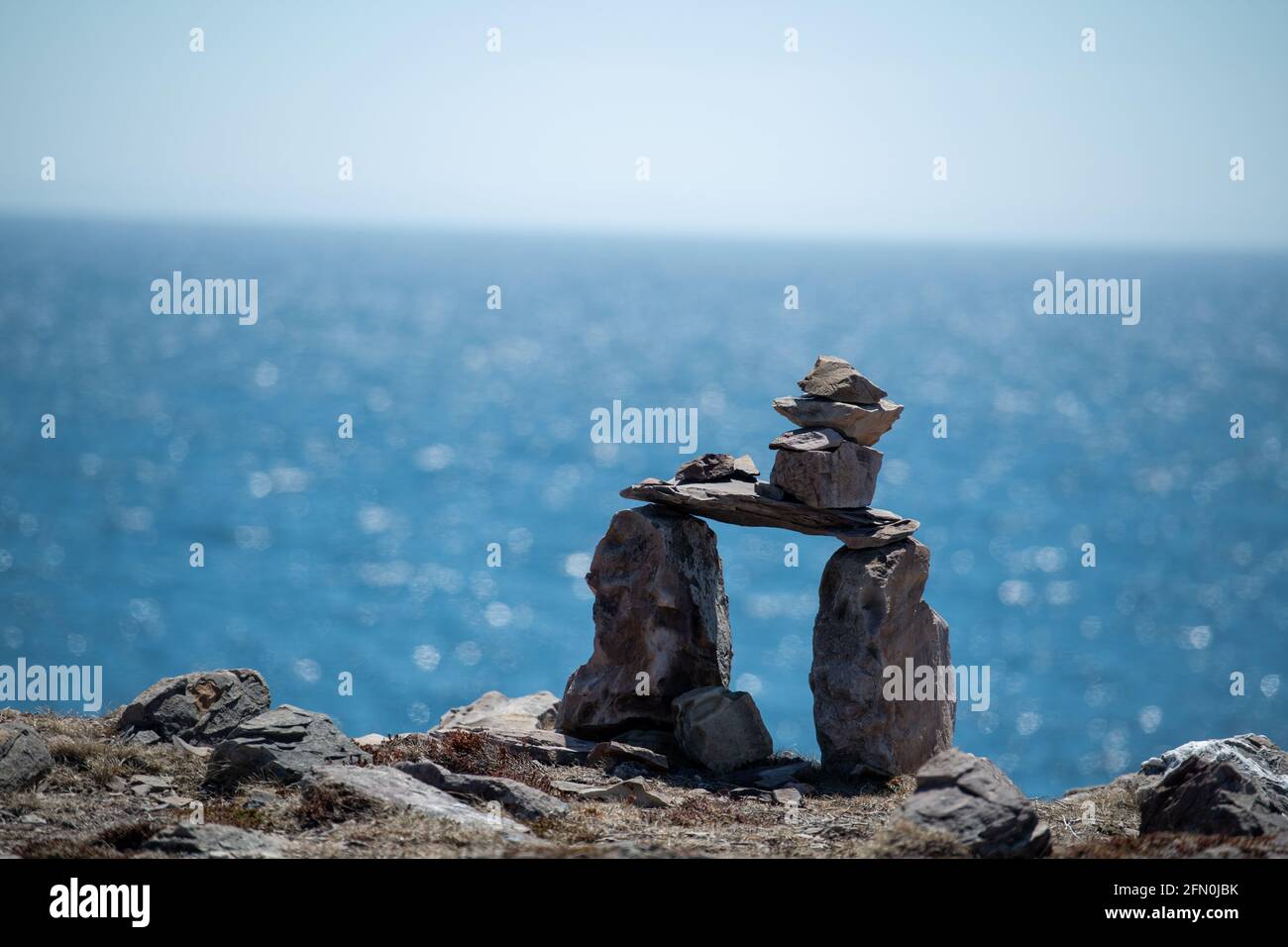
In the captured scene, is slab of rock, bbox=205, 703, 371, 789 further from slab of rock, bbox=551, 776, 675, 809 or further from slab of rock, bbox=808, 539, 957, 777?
slab of rock, bbox=808, 539, 957, 777

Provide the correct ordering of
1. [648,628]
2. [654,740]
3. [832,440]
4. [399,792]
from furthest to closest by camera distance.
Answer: [648,628], [654,740], [832,440], [399,792]

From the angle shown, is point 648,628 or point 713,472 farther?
point 713,472

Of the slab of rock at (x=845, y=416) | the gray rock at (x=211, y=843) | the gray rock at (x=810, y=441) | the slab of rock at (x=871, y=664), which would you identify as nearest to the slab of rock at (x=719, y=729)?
the slab of rock at (x=871, y=664)

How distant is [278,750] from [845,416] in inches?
340

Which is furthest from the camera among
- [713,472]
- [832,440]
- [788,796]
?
[713,472]

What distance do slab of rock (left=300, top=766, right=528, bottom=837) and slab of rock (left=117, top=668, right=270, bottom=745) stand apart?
451 cm

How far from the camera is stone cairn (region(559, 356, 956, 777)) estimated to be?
17.8 m

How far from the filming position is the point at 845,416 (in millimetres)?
18188

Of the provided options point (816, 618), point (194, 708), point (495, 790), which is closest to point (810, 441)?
point (816, 618)

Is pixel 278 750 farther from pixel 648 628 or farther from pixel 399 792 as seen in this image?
pixel 648 628

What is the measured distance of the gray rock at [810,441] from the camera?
58.9 ft

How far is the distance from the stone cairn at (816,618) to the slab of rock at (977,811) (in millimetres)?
5400

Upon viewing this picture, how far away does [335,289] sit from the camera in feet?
553
